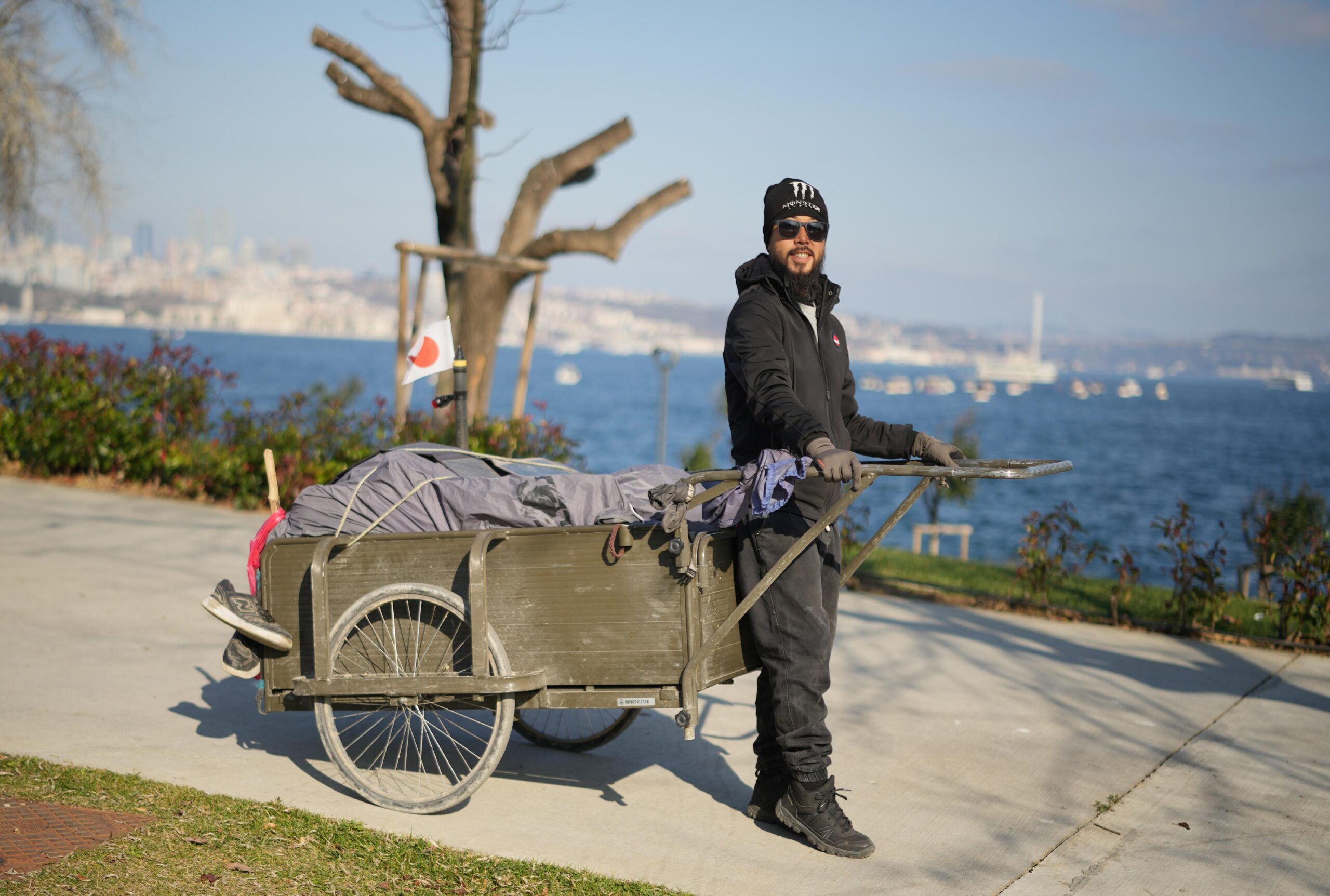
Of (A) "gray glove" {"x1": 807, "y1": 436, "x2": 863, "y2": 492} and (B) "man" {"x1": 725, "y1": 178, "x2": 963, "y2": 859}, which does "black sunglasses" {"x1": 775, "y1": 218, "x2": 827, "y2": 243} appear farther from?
(A) "gray glove" {"x1": 807, "y1": 436, "x2": 863, "y2": 492}

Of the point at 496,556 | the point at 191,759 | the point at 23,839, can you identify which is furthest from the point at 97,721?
the point at 496,556

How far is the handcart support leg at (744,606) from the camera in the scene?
3.65 m

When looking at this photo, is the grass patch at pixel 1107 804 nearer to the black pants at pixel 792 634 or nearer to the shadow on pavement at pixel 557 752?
the black pants at pixel 792 634

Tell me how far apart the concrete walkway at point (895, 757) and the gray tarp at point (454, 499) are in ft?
3.44

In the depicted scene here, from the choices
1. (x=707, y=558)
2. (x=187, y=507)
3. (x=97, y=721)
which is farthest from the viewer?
(x=187, y=507)

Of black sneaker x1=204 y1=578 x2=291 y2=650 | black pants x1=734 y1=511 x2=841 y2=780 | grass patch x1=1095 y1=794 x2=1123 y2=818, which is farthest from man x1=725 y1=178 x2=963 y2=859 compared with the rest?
black sneaker x1=204 y1=578 x2=291 y2=650

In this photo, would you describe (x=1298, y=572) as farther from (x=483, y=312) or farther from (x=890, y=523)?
(x=483, y=312)

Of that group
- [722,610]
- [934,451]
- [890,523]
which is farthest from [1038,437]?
[722,610]

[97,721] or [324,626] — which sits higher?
[324,626]

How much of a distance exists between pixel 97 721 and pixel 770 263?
344 cm

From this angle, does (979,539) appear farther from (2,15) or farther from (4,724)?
(4,724)

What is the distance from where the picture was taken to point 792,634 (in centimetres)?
382

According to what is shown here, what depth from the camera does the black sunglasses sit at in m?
3.85

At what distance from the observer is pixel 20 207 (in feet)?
45.0
